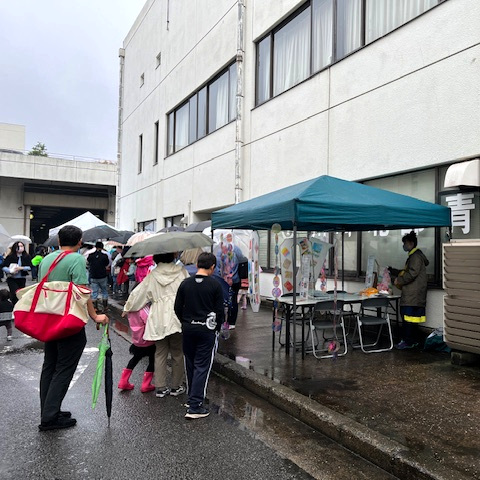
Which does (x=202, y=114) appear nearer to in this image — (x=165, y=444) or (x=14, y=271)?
(x=14, y=271)

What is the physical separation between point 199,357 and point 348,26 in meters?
7.58

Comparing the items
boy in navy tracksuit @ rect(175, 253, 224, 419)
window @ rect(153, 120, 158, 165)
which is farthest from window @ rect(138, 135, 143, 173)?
boy in navy tracksuit @ rect(175, 253, 224, 419)

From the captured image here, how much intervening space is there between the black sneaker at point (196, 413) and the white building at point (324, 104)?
4.24 metres

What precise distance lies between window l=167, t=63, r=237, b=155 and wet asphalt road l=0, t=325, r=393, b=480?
10074 mm

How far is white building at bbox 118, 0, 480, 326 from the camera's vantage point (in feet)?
22.1

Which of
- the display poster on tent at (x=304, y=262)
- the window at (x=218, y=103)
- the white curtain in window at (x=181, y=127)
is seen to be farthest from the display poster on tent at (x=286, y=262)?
the white curtain in window at (x=181, y=127)

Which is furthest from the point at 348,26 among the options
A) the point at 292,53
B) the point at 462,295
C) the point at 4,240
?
the point at 4,240

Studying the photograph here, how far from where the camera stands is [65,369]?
414 cm

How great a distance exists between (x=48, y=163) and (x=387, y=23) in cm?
2458

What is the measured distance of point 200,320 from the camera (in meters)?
4.40

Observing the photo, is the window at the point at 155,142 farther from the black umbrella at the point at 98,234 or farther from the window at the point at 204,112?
the black umbrella at the point at 98,234

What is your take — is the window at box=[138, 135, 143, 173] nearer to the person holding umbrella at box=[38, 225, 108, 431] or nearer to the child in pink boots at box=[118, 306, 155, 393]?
the child in pink boots at box=[118, 306, 155, 393]

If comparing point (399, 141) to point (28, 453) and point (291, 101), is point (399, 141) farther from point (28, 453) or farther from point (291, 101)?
point (28, 453)

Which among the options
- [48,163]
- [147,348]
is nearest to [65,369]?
[147,348]
